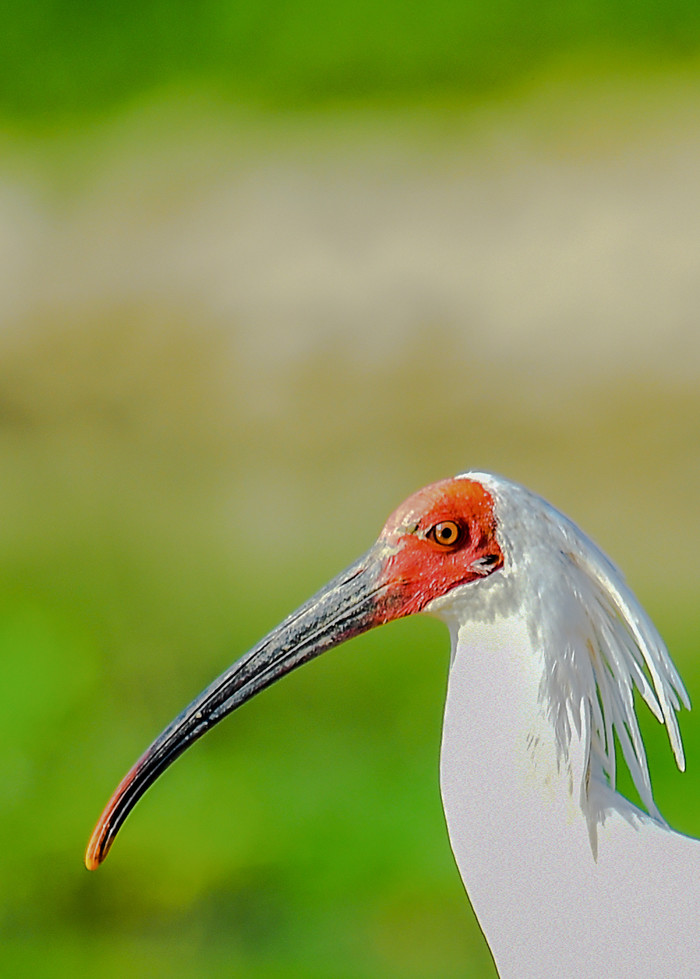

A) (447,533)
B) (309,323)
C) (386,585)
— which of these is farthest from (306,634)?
(309,323)

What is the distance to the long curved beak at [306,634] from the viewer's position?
1845 millimetres

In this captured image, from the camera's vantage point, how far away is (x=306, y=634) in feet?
6.12

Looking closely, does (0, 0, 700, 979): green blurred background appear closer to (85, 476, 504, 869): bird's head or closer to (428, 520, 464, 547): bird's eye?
(85, 476, 504, 869): bird's head

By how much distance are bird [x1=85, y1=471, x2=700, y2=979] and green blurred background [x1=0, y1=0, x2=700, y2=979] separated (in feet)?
12.0

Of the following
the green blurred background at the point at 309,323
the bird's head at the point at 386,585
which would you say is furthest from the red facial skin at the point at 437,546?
the green blurred background at the point at 309,323

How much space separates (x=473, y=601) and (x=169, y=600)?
17.7 ft

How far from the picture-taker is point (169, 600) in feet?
23.1

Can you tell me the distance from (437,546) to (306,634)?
22 centimetres

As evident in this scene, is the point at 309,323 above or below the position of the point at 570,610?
above

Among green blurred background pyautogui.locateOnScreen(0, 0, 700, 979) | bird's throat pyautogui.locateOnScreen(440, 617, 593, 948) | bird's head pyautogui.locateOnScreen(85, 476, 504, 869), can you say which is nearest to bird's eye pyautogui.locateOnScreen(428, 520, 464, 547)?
bird's head pyautogui.locateOnScreen(85, 476, 504, 869)

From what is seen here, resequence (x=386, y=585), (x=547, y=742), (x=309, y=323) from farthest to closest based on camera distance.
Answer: (x=309, y=323) → (x=386, y=585) → (x=547, y=742)

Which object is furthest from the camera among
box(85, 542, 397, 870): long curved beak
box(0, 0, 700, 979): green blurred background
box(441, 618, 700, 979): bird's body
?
box(0, 0, 700, 979): green blurred background

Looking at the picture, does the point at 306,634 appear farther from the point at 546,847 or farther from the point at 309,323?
the point at 309,323

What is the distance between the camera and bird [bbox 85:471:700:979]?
1707 mm
